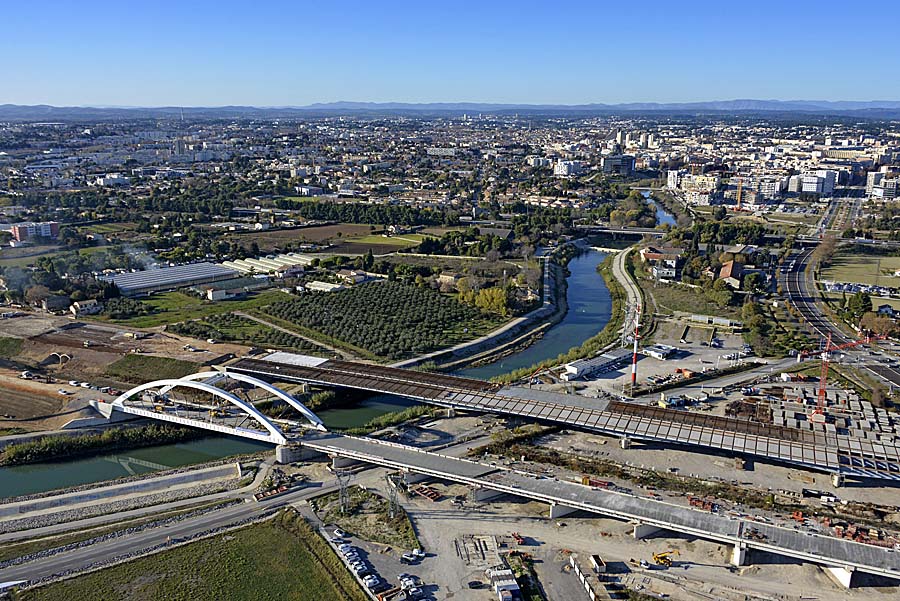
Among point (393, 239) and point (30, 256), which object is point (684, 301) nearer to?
point (393, 239)

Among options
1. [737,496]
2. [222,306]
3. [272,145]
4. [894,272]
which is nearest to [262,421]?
[737,496]

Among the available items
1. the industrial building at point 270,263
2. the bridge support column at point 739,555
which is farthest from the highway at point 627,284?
the industrial building at point 270,263

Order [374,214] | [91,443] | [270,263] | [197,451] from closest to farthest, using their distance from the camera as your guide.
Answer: [91,443], [197,451], [270,263], [374,214]

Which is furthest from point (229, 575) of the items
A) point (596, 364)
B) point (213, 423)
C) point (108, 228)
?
point (108, 228)

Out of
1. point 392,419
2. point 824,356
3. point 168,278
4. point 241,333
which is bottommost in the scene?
point 392,419

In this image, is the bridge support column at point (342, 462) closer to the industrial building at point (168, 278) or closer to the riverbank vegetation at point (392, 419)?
the riverbank vegetation at point (392, 419)

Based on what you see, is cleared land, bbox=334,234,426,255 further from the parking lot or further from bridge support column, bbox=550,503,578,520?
bridge support column, bbox=550,503,578,520
